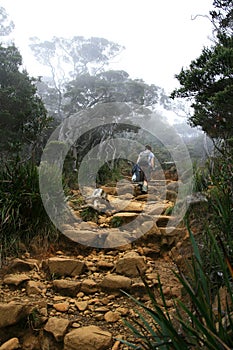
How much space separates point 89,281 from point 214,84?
4.08 meters

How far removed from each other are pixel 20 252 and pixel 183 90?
3.97m

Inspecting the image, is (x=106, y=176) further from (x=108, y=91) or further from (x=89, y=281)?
(x=108, y=91)

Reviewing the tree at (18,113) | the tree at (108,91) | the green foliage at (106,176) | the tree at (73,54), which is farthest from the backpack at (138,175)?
the tree at (73,54)

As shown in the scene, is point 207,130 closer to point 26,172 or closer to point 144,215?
point 144,215

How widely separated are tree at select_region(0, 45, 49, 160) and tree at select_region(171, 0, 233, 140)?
5.62 m

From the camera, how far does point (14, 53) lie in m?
13.2

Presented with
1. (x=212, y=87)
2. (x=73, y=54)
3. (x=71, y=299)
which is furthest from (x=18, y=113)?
(x=73, y=54)

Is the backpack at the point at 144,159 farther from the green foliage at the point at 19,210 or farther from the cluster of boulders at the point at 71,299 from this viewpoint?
the cluster of boulders at the point at 71,299

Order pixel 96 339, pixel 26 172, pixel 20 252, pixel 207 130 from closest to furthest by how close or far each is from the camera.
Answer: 1. pixel 96 339
2. pixel 20 252
3. pixel 26 172
4. pixel 207 130

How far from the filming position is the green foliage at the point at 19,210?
4105 millimetres

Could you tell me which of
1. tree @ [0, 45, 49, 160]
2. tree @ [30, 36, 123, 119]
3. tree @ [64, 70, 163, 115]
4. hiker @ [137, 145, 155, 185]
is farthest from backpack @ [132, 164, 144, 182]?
tree @ [30, 36, 123, 119]

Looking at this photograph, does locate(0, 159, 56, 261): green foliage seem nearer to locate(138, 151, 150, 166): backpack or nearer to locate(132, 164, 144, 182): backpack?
locate(132, 164, 144, 182): backpack

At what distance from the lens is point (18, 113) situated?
10883 mm

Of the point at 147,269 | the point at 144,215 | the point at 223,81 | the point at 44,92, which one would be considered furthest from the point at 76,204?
the point at 44,92
